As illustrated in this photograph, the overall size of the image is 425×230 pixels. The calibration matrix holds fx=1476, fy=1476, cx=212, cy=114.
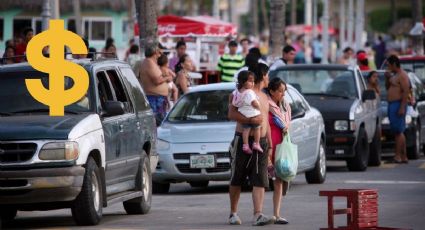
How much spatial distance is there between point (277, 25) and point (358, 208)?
902 inches

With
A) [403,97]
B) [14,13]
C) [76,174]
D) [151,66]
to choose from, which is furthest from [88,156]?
[14,13]

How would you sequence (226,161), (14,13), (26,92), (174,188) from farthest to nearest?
1. (14,13)
2. (174,188)
3. (226,161)
4. (26,92)

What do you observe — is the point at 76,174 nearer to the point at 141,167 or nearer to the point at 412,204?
the point at 141,167

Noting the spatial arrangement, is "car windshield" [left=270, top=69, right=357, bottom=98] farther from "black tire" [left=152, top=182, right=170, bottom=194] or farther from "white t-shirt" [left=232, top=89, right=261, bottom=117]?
"white t-shirt" [left=232, top=89, right=261, bottom=117]

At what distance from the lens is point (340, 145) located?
80.9 feet

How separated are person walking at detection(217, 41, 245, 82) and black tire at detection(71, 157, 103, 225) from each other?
16004mm

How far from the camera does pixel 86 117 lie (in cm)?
1570

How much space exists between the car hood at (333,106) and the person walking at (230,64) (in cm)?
655

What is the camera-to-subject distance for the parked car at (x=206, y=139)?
19984 millimetres

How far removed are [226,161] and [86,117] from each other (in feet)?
14.9

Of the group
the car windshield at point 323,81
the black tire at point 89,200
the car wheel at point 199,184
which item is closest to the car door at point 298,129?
the car wheel at point 199,184

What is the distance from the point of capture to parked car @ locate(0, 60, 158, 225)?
15.0m

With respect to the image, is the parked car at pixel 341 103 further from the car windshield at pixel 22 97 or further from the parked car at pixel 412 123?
the car windshield at pixel 22 97

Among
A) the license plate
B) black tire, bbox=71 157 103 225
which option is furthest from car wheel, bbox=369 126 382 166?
black tire, bbox=71 157 103 225
